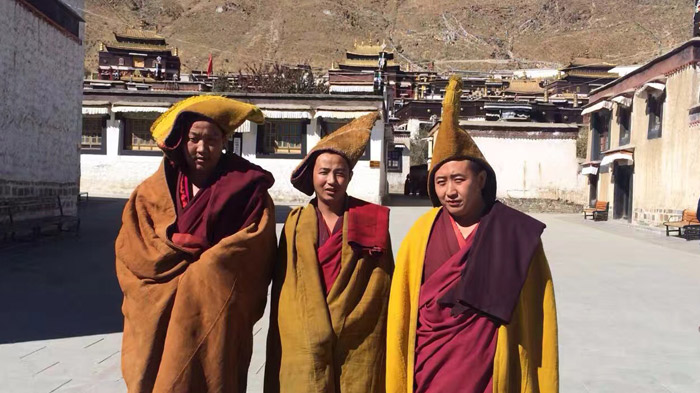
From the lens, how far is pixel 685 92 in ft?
55.7

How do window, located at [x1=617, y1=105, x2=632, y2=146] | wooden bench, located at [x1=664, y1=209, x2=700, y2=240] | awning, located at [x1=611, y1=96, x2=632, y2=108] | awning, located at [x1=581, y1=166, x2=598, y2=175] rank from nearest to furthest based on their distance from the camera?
wooden bench, located at [x1=664, y1=209, x2=700, y2=240], awning, located at [x1=611, y1=96, x2=632, y2=108], window, located at [x1=617, y1=105, x2=632, y2=146], awning, located at [x1=581, y1=166, x2=598, y2=175]

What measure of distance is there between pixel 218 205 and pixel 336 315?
724 mm

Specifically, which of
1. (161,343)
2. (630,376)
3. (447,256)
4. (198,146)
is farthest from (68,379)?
(630,376)

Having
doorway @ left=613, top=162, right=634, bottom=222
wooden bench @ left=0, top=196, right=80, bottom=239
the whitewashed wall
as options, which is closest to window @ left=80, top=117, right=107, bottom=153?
the whitewashed wall

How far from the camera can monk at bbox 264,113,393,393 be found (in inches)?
109

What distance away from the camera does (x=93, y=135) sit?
79.3ft

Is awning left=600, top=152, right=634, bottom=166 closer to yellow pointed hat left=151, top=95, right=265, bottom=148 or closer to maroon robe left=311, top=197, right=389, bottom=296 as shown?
maroon robe left=311, top=197, right=389, bottom=296

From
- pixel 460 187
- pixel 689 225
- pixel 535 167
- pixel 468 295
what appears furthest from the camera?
pixel 535 167

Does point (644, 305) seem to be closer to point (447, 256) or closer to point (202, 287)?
point (447, 256)

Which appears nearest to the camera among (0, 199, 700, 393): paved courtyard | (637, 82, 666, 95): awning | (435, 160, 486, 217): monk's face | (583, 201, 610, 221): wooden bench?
(435, 160, 486, 217): monk's face

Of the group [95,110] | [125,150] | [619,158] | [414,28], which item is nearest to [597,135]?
[619,158]

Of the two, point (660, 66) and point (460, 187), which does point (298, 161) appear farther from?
point (460, 187)

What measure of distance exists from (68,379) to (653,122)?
19.4 m

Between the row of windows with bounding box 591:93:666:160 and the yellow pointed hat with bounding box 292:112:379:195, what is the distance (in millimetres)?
18057
